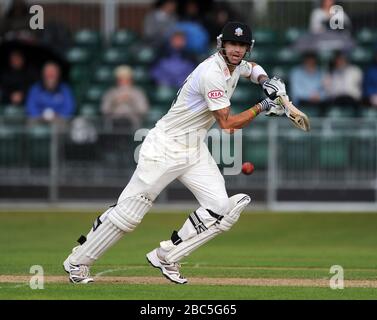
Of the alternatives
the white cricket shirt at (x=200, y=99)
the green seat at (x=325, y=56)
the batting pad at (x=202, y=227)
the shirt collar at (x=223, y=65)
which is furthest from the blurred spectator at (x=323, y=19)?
the batting pad at (x=202, y=227)

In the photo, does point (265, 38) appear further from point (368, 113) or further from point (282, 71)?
point (368, 113)

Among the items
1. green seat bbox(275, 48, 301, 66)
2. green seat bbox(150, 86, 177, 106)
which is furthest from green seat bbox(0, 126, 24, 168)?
green seat bbox(275, 48, 301, 66)

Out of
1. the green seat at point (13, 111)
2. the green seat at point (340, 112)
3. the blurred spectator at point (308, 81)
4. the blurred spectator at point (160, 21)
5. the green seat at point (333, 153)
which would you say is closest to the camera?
the green seat at point (333, 153)

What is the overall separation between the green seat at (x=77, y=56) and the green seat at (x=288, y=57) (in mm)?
3697

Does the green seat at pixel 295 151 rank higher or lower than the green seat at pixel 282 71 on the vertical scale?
lower

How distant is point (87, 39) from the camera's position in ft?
78.6

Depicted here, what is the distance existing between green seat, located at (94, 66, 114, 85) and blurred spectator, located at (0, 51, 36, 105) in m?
1.29

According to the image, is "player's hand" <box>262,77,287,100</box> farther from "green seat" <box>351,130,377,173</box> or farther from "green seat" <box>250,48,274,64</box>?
"green seat" <box>250,48,274,64</box>

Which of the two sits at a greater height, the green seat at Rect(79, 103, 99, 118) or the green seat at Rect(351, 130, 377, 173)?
the green seat at Rect(79, 103, 99, 118)

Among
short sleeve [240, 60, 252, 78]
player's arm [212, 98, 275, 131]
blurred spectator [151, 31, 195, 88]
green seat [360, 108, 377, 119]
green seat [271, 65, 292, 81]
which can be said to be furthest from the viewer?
blurred spectator [151, 31, 195, 88]

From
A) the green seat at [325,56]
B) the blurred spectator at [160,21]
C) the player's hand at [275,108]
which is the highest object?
the blurred spectator at [160,21]

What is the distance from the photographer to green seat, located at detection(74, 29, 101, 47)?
78.5 ft

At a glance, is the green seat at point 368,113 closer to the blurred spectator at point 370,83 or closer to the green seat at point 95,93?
the blurred spectator at point 370,83

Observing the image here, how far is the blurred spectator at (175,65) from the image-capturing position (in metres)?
22.2
